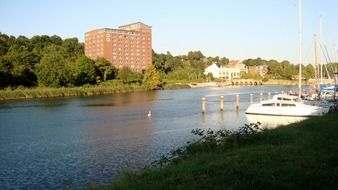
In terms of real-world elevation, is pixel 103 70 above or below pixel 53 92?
above

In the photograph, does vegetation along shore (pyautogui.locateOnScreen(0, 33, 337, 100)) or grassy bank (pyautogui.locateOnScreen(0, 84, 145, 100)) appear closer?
grassy bank (pyautogui.locateOnScreen(0, 84, 145, 100))

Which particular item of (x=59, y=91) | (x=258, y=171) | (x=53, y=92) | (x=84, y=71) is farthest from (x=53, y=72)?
(x=258, y=171)

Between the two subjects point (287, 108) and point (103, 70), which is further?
point (103, 70)

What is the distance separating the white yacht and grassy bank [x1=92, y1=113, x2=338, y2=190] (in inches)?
1131

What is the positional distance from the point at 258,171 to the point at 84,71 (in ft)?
383

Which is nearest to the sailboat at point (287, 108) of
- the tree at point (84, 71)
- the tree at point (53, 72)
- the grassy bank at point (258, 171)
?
the grassy bank at point (258, 171)

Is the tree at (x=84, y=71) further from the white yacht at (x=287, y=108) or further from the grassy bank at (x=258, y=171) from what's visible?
the grassy bank at (x=258, y=171)

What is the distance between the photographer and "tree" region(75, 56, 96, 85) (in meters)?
123

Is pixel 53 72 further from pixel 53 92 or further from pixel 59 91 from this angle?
pixel 53 92

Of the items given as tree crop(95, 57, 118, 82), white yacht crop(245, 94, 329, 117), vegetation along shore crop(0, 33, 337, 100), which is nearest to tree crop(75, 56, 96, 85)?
vegetation along shore crop(0, 33, 337, 100)

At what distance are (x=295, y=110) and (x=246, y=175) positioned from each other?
37047 millimetres

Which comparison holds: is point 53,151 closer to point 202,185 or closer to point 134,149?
point 134,149

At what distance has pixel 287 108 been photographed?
47.7 meters

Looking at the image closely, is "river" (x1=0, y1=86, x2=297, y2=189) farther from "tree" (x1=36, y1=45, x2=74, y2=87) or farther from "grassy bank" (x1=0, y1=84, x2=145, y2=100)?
"tree" (x1=36, y1=45, x2=74, y2=87)
